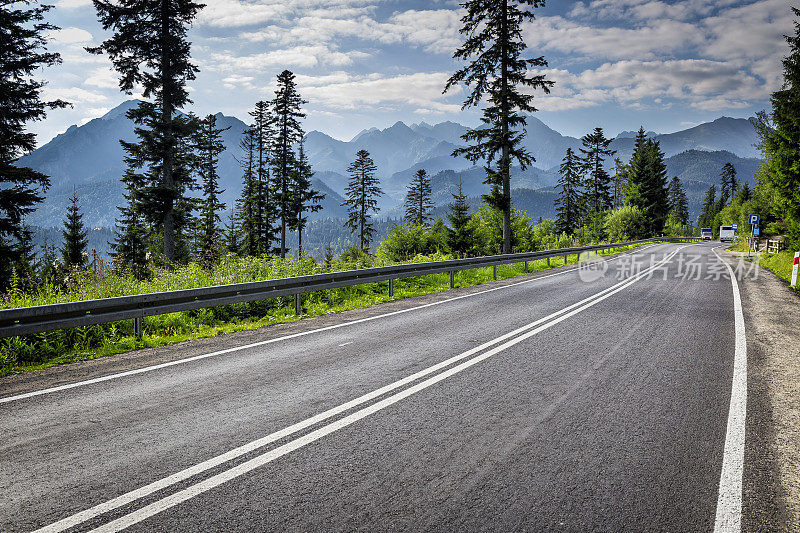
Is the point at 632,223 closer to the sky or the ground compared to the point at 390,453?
closer to the sky

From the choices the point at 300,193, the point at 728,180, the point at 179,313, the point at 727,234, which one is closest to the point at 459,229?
the point at 179,313

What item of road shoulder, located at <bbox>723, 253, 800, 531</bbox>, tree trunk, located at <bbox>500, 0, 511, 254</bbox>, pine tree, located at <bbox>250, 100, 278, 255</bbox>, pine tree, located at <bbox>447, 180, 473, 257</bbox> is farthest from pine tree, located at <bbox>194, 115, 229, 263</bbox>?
road shoulder, located at <bbox>723, 253, 800, 531</bbox>

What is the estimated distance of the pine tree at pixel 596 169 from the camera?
66.1m

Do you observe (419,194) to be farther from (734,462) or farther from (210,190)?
(734,462)

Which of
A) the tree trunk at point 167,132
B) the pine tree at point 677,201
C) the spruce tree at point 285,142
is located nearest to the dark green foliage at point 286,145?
the spruce tree at point 285,142

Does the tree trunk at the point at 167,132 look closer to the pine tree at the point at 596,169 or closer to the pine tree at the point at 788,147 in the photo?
the pine tree at the point at 788,147

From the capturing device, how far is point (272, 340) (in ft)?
24.2

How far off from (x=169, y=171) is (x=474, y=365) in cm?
2274

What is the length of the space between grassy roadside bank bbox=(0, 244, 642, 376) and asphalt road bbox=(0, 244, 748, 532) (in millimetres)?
1759

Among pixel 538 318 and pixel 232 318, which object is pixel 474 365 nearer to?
pixel 538 318

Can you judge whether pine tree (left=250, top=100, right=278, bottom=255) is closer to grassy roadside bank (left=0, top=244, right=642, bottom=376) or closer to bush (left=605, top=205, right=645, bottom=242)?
grassy roadside bank (left=0, top=244, right=642, bottom=376)

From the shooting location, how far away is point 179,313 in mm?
8852

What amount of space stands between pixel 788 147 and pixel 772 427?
82.8 feet

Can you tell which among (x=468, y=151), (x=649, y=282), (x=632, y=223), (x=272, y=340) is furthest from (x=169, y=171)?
(x=632, y=223)
